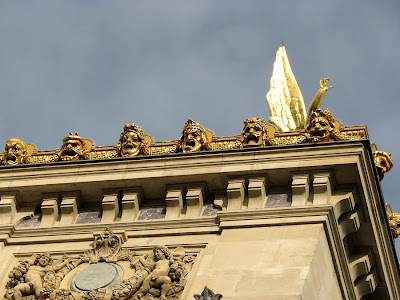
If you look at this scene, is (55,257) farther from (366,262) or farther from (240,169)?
(366,262)

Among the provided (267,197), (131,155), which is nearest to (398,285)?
(267,197)

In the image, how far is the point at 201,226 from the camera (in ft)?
103

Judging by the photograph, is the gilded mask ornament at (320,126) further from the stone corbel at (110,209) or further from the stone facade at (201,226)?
the stone corbel at (110,209)

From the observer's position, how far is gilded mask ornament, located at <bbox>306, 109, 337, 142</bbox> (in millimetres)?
32312

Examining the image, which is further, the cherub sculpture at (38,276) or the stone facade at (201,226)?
the cherub sculpture at (38,276)

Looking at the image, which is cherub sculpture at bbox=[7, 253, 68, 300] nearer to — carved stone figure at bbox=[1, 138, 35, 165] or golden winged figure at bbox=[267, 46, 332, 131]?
carved stone figure at bbox=[1, 138, 35, 165]

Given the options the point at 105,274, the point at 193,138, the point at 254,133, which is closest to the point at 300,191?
the point at 254,133

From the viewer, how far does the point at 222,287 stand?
2923 centimetres

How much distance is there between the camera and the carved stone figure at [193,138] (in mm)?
32906

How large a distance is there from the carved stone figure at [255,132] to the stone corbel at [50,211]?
13.9 ft

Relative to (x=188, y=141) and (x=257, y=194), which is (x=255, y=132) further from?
(x=257, y=194)

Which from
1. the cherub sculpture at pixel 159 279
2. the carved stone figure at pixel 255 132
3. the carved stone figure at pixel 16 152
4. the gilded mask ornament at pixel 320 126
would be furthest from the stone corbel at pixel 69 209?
the gilded mask ornament at pixel 320 126

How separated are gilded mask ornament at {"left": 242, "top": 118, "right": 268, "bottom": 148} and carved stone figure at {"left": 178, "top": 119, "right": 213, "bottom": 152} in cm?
85

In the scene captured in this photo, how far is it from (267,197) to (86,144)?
468 centimetres
